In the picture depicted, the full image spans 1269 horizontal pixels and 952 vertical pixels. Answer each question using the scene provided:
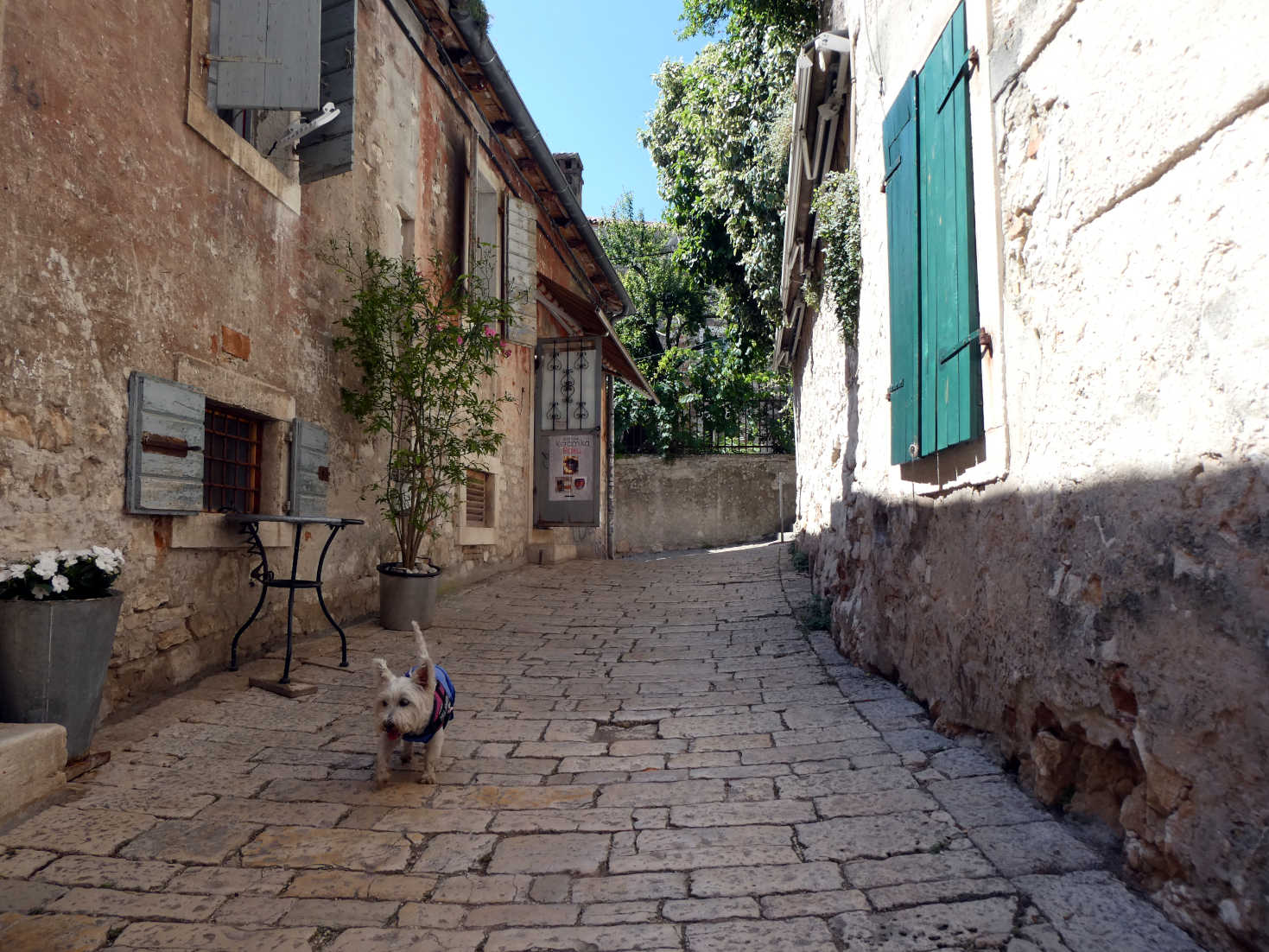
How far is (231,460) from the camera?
552cm

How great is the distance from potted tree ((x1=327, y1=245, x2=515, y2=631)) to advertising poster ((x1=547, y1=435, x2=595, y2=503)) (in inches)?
176

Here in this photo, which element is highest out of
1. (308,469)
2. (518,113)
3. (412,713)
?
(518,113)

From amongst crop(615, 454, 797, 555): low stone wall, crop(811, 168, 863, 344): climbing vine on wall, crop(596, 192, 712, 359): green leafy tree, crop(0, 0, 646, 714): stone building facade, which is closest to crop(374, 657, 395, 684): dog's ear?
crop(0, 0, 646, 714): stone building facade

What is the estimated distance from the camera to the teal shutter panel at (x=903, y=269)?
14.1 feet

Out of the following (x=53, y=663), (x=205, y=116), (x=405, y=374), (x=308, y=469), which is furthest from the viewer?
(x=405, y=374)

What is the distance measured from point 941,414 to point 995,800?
1.65m

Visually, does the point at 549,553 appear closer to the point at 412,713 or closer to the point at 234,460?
the point at 234,460

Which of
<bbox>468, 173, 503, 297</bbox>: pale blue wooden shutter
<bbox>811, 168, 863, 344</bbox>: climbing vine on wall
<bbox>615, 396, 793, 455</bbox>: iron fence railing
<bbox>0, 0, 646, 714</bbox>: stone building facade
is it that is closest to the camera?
<bbox>0, 0, 646, 714</bbox>: stone building facade

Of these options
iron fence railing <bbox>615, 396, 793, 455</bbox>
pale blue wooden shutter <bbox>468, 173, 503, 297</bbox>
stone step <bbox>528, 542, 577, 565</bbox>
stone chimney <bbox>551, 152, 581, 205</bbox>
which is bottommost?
stone step <bbox>528, 542, 577, 565</bbox>

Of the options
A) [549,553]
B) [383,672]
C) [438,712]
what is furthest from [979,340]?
[549,553]

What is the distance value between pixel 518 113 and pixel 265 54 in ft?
16.9

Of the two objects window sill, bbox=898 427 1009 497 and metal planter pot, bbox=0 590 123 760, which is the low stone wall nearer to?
window sill, bbox=898 427 1009 497

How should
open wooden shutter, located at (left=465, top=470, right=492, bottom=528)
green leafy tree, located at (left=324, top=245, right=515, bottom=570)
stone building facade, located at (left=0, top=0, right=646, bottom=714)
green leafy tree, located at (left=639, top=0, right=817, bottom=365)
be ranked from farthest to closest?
green leafy tree, located at (left=639, top=0, right=817, bottom=365) → open wooden shutter, located at (left=465, top=470, right=492, bottom=528) → green leafy tree, located at (left=324, top=245, right=515, bottom=570) → stone building facade, located at (left=0, top=0, right=646, bottom=714)

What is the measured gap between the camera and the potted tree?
22.2 ft
